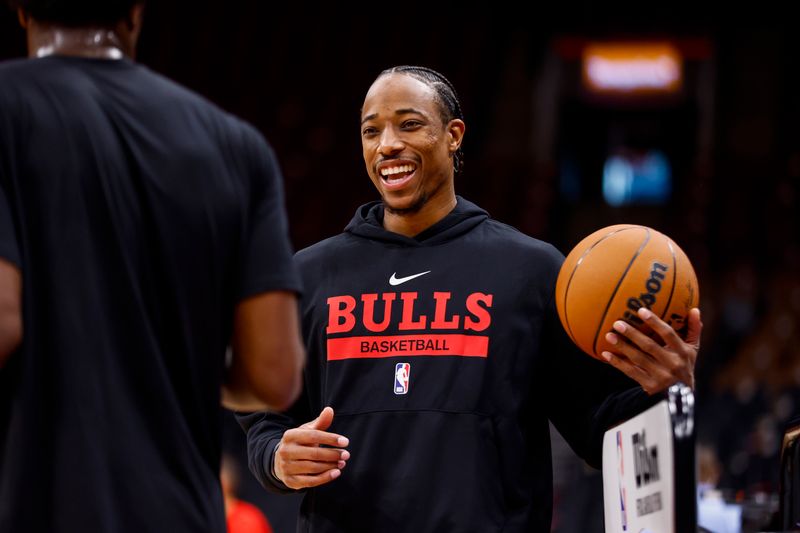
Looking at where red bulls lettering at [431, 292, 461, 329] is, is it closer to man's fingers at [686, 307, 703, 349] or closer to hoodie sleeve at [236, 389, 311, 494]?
hoodie sleeve at [236, 389, 311, 494]

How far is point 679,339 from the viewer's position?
2283 mm

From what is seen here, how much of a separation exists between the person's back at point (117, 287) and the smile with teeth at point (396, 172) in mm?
1081

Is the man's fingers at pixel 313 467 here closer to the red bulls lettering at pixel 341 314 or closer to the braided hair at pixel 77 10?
the red bulls lettering at pixel 341 314

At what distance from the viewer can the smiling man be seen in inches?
98.2

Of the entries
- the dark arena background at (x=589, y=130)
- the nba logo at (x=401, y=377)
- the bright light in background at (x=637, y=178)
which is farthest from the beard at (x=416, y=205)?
the bright light in background at (x=637, y=178)

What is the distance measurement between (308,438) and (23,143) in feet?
3.32

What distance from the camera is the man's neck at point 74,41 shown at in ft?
5.58

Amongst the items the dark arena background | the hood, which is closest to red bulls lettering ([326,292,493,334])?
the hood

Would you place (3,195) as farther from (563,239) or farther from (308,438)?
(563,239)

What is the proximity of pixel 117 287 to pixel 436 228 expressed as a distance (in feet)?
4.35

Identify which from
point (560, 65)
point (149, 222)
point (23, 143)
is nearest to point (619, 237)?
point (149, 222)

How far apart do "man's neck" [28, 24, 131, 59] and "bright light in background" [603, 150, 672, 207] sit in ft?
48.5

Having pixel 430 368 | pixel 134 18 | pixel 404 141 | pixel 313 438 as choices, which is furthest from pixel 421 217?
pixel 134 18

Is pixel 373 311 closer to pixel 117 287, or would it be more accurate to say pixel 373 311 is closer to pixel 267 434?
pixel 267 434
